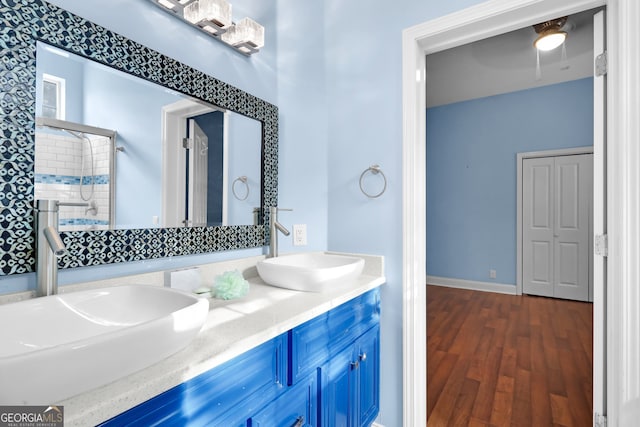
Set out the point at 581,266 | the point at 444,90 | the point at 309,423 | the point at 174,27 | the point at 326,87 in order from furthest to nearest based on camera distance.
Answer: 1. the point at 444,90
2. the point at 581,266
3. the point at 326,87
4. the point at 174,27
5. the point at 309,423

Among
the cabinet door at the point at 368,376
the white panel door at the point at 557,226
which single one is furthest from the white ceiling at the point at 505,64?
the cabinet door at the point at 368,376

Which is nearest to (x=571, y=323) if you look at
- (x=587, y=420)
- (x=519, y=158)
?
(x=587, y=420)

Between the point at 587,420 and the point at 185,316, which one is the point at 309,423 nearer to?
the point at 185,316

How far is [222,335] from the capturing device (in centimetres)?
87

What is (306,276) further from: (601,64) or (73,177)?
(601,64)

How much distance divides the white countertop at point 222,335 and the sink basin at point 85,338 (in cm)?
3

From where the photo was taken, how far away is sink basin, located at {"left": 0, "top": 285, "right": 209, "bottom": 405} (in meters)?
0.50

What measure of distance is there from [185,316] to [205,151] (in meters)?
0.96

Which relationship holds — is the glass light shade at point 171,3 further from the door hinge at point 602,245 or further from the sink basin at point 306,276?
the door hinge at point 602,245

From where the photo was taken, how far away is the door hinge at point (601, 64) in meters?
1.35

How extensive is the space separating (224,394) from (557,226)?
499 centimetres

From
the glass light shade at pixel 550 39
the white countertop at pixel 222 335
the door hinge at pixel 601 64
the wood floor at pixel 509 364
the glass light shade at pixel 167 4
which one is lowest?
the wood floor at pixel 509 364

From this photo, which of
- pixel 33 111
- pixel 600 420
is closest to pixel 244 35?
pixel 33 111

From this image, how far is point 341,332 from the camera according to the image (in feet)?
4.46
